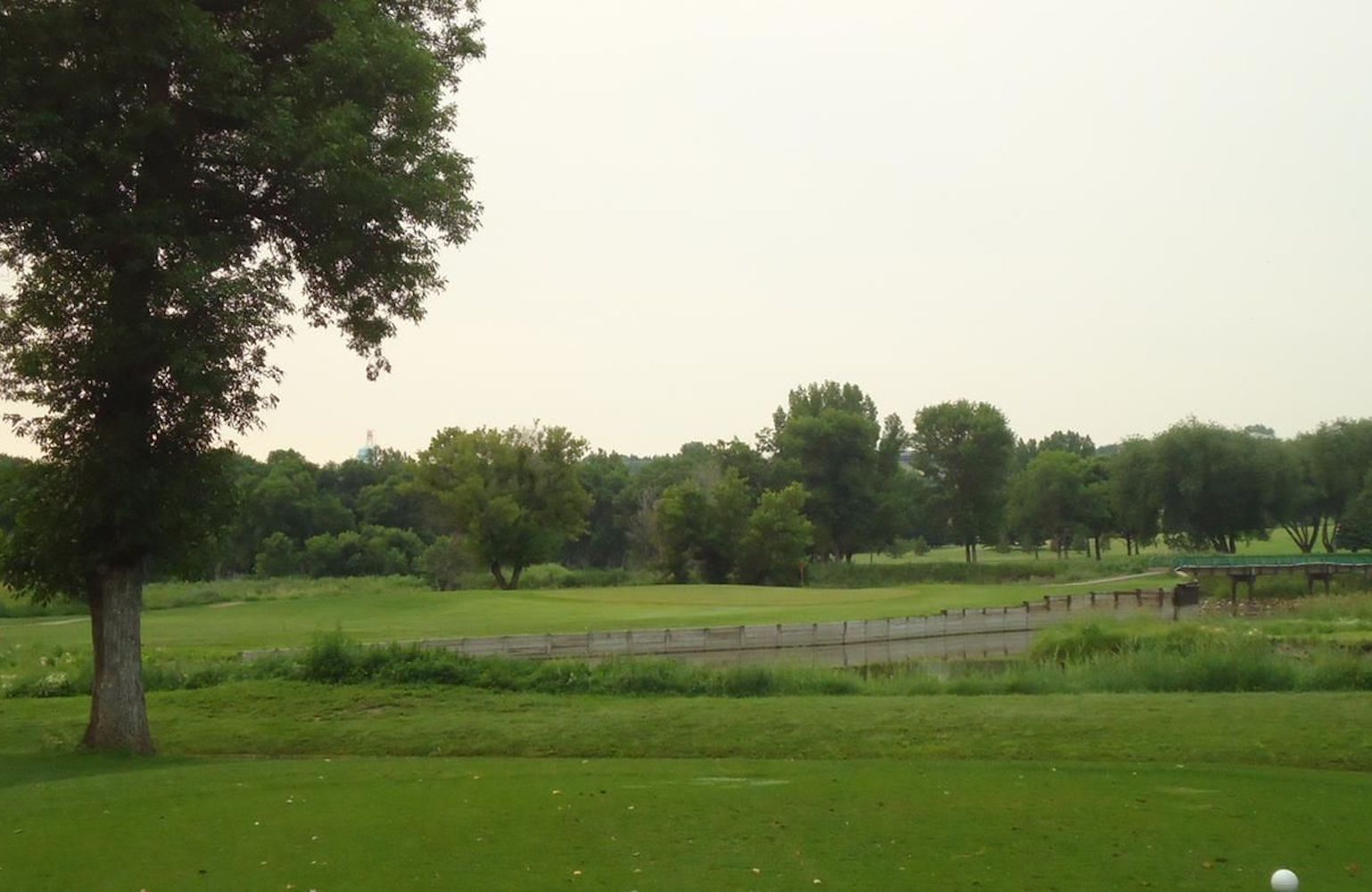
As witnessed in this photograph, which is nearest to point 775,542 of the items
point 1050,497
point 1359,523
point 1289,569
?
point 1050,497

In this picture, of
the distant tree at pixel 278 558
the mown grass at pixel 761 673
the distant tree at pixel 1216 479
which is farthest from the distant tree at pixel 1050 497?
the mown grass at pixel 761 673

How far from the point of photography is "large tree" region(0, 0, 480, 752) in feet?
49.8

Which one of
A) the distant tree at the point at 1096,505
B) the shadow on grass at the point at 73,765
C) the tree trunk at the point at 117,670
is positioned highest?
the distant tree at the point at 1096,505

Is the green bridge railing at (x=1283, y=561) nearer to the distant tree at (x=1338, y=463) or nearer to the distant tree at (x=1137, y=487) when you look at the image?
the distant tree at (x=1137, y=487)

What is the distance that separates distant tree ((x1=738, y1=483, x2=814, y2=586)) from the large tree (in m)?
70.2

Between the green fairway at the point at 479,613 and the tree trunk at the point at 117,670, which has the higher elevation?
the tree trunk at the point at 117,670

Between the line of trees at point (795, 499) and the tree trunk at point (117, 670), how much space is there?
4452cm

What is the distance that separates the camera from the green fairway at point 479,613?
40219 millimetres

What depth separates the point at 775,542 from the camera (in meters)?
87.4

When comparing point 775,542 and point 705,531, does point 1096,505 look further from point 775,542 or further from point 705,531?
point 705,531

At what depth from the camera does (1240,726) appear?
1473cm

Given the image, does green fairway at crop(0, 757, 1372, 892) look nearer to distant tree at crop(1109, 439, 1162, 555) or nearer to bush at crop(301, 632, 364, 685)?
bush at crop(301, 632, 364, 685)

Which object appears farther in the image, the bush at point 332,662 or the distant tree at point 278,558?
the distant tree at point 278,558

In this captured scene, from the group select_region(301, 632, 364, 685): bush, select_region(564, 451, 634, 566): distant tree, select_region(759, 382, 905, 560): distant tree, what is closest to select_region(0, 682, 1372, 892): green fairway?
select_region(301, 632, 364, 685): bush
